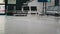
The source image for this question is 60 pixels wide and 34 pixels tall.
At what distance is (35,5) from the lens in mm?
12219

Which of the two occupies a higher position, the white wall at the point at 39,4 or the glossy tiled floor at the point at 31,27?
the white wall at the point at 39,4

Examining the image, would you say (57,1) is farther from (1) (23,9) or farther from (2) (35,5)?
(1) (23,9)

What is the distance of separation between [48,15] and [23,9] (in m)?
1.90

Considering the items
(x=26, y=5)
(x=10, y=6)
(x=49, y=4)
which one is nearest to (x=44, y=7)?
(x=49, y=4)

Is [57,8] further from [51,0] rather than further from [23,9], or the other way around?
[23,9]

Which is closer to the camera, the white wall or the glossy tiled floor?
the glossy tiled floor

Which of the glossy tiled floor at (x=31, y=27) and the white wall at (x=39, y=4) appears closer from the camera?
the glossy tiled floor at (x=31, y=27)

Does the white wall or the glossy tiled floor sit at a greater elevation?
the white wall

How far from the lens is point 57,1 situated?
477 inches

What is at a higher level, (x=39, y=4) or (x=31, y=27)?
(x=39, y=4)

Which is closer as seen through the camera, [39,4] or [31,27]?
[31,27]

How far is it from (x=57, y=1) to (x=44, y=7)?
1.05 meters

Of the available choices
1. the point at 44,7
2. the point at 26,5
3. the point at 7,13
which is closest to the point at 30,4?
the point at 26,5

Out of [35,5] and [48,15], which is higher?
[35,5]
